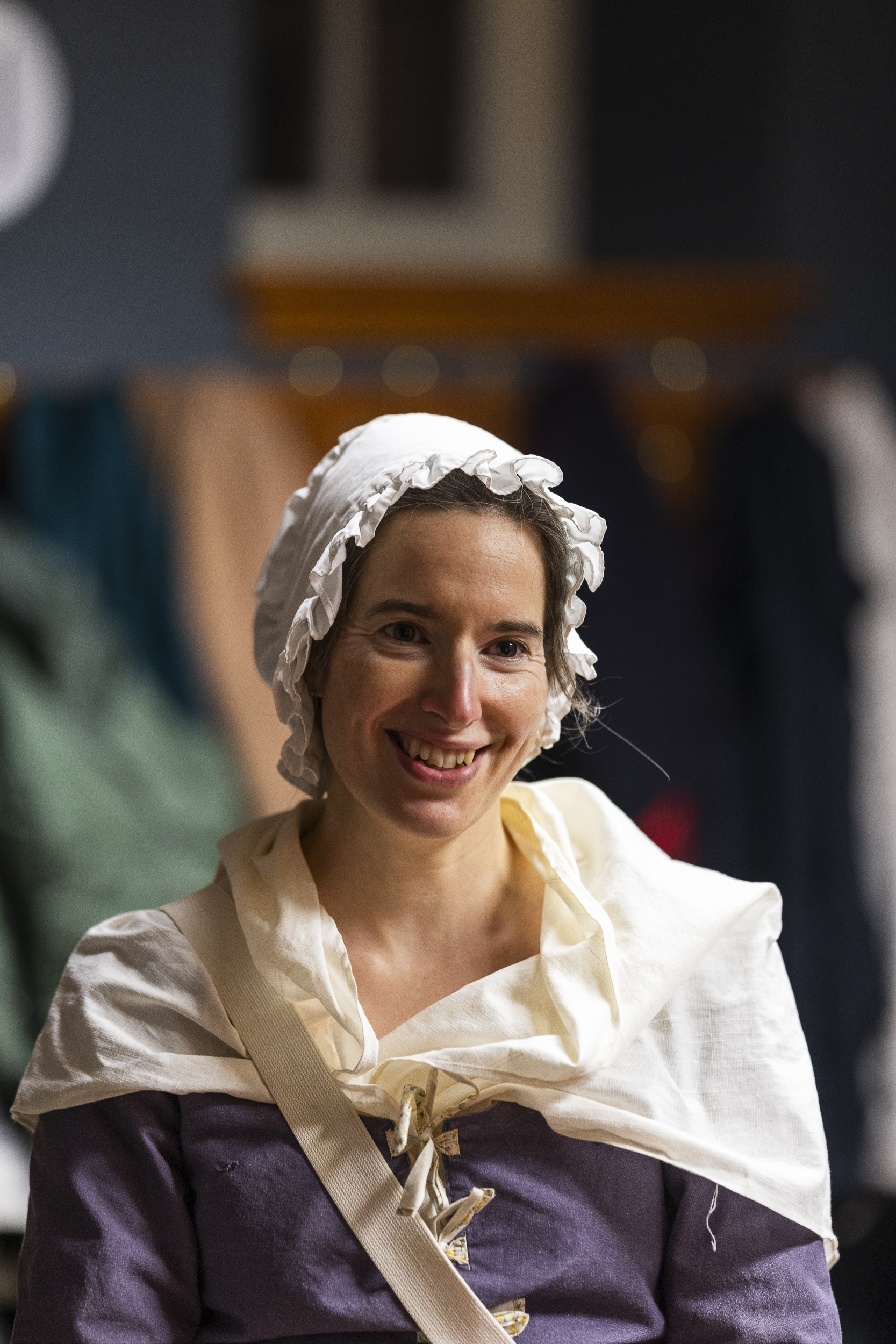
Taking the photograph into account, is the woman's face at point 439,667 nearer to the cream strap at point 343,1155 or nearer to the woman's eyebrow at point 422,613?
the woman's eyebrow at point 422,613

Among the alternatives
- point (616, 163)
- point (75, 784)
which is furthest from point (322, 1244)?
point (616, 163)

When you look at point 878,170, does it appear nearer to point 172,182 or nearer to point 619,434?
point 619,434

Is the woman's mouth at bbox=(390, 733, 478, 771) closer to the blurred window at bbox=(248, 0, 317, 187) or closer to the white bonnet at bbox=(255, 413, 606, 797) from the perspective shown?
the white bonnet at bbox=(255, 413, 606, 797)

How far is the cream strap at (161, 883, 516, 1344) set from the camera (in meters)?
0.85

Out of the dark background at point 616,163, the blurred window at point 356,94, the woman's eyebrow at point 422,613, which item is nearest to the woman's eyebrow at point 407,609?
the woman's eyebrow at point 422,613

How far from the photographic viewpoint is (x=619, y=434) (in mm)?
2541

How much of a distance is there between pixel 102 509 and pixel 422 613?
1.79 meters

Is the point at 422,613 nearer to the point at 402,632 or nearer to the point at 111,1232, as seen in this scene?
the point at 402,632

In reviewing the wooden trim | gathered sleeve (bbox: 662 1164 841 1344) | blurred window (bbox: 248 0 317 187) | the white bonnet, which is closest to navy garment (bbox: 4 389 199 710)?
the wooden trim

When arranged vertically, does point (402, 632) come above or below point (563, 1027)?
above

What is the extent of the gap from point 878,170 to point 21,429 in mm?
1751

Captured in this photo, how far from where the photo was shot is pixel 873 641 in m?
2.47

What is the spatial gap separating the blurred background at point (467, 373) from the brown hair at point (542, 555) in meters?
0.78

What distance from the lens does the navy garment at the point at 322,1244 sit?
0.86 metres
